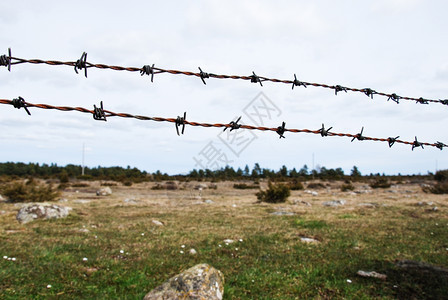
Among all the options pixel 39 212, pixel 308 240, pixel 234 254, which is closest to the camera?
pixel 234 254

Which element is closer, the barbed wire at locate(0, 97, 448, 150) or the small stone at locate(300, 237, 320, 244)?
the barbed wire at locate(0, 97, 448, 150)

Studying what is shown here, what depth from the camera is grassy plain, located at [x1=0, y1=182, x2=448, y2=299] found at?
5.27 meters

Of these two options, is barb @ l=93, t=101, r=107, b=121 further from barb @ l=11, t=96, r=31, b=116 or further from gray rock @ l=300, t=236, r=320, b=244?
gray rock @ l=300, t=236, r=320, b=244

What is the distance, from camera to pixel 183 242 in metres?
8.64

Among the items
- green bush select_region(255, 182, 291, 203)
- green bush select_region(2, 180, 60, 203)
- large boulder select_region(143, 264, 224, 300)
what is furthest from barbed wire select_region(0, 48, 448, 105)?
green bush select_region(2, 180, 60, 203)

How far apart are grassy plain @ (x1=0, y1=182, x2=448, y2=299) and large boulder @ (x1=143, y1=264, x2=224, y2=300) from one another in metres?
0.78

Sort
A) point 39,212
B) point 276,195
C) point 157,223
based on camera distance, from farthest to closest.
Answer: point 276,195, point 39,212, point 157,223

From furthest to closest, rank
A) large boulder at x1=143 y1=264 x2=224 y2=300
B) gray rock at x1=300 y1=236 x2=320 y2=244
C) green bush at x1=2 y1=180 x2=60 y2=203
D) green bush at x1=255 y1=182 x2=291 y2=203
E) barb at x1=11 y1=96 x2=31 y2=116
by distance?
1. green bush at x1=255 y1=182 x2=291 y2=203
2. green bush at x1=2 y1=180 x2=60 y2=203
3. gray rock at x1=300 y1=236 x2=320 y2=244
4. large boulder at x1=143 y1=264 x2=224 y2=300
5. barb at x1=11 y1=96 x2=31 y2=116

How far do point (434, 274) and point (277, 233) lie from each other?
4.55 m

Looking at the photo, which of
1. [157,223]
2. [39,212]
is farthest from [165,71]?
[39,212]

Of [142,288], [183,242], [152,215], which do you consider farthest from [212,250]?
[152,215]

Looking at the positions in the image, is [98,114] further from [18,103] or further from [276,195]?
[276,195]

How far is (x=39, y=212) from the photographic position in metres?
11.9

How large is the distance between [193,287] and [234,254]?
3.62 metres
